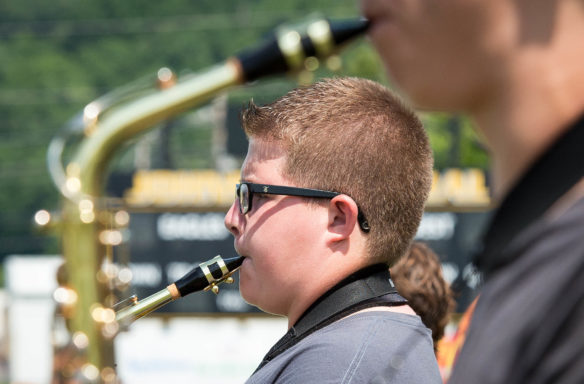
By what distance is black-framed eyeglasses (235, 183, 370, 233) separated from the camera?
2146 mm

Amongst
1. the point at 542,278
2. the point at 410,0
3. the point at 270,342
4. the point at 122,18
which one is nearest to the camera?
the point at 542,278

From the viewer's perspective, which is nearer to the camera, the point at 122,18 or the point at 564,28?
the point at 564,28

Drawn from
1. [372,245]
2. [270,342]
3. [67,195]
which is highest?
[67,195]

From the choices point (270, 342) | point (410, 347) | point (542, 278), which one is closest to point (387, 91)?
point (410, 347)

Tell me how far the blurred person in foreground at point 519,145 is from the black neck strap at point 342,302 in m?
1.10

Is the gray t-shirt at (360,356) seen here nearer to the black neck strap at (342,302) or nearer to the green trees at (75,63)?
the black neck strap at (342,302)

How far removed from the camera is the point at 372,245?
7.16 ft

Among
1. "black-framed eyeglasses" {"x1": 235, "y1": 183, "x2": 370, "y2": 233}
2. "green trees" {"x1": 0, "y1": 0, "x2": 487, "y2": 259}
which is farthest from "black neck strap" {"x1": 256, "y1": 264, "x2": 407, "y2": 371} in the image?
"green trees" {"x1": 0, "y1": 0, "x2": 487, "y2": 259}

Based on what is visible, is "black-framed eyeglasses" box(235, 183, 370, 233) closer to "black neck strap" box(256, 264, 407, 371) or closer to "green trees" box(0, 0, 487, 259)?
"black neck strap" box(256, 264, 407, 371)

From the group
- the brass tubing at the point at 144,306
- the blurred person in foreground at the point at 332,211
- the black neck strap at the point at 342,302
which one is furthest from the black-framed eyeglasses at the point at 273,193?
the brass tubing at the point at 144,306

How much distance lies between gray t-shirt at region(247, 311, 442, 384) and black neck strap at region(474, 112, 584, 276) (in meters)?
0.90

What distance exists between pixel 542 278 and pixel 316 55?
99 centimetres

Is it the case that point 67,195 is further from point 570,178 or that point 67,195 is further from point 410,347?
point 570,178

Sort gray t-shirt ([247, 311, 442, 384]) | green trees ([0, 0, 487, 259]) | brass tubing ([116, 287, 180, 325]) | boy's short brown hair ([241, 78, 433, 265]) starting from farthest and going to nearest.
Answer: green trees ([0, 0, 487, 259]) < brass tubing ([116, 287, 180, 325]) < boy's short brown hair ([241, 78, 433, 265]) < gray t-shirt ([247, 311, 442, 384])
